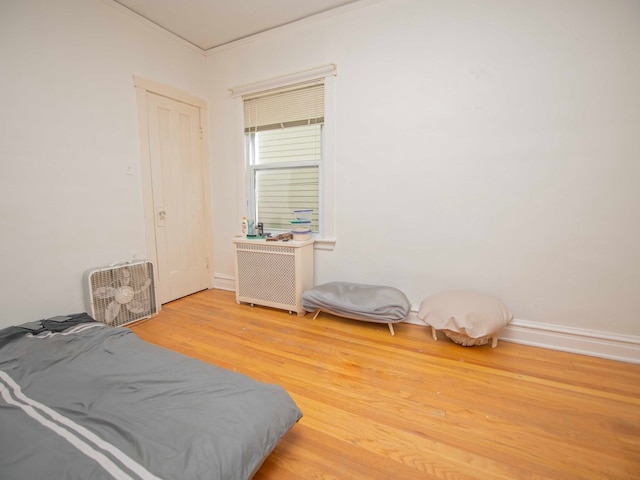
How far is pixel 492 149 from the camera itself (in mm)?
2238

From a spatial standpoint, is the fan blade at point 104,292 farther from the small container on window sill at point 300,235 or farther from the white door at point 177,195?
the small container on window sill at point 300,235

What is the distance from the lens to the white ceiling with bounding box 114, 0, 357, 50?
2.55 m

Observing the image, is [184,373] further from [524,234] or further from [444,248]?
[524,234]

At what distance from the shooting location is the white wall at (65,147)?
6.52 ft

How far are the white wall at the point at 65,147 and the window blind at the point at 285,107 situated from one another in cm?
100

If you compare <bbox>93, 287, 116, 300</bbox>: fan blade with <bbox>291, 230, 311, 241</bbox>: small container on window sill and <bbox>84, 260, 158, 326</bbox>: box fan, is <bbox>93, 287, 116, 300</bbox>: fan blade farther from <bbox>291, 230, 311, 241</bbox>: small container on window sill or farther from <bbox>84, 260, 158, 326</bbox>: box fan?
<bbox>291, 230, 311, 241</bbox>: small container on window sill

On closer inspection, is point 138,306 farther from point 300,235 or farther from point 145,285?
point 300,235

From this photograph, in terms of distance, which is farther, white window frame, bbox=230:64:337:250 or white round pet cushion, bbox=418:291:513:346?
white window frame, bbox=230:64:337:250

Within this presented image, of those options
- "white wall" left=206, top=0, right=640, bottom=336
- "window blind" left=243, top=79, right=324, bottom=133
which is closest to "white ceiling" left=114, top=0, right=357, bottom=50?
"white wall" left=206, top=0, right=640, bottom=336

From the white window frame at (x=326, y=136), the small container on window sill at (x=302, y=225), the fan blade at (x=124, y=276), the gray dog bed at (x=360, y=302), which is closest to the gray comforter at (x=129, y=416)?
the fan blade at (x=124, y=276)

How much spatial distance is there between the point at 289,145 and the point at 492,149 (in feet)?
6.23

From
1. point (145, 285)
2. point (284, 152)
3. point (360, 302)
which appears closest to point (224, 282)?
point (145, 285)

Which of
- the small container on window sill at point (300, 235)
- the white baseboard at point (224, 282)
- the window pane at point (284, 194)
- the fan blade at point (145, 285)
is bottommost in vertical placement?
the white baseboard at point (224, 282)

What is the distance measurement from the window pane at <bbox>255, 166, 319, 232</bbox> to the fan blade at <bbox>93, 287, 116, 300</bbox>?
1.57 m
